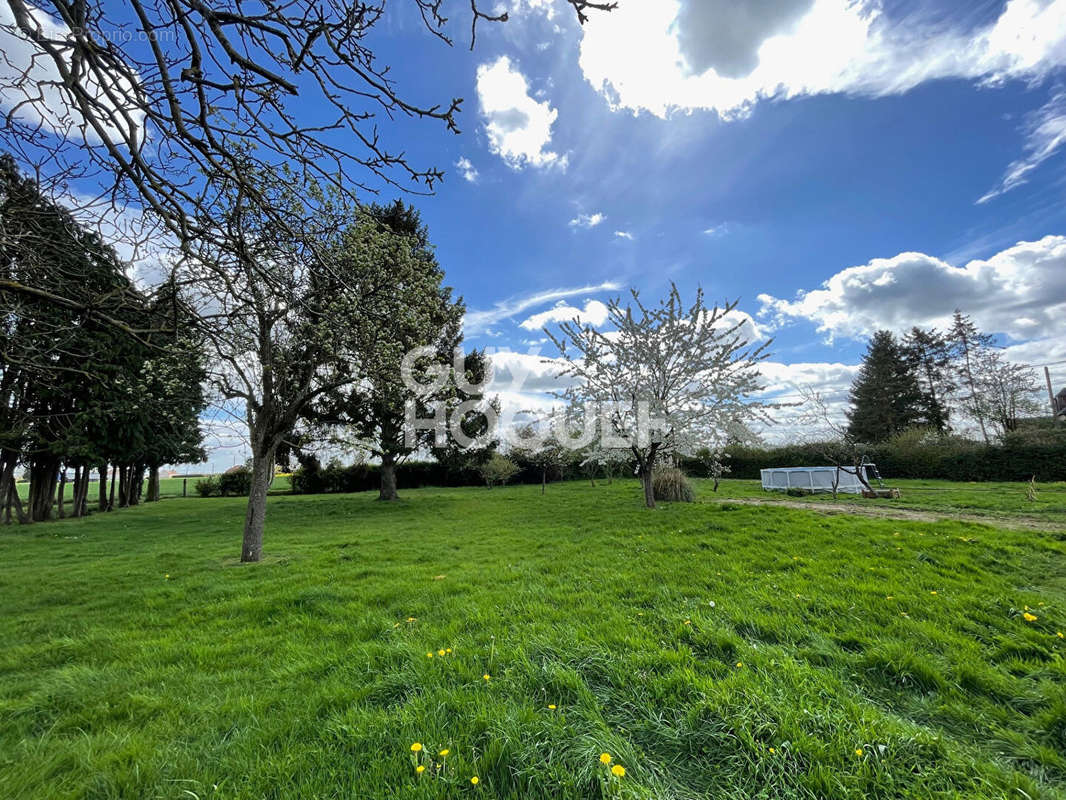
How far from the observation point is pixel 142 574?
21.7ft

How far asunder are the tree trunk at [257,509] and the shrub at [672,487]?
37.7ft

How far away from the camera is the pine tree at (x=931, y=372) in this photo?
31078 mm

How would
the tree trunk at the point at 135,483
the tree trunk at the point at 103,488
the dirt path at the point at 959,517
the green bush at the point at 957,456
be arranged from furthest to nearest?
1. the tree trunk at the point at 135,483
2. the tree trunk at the point at 103,488
3. the green bush at the point at 957,456
4. the dirt path at the point at 959,517

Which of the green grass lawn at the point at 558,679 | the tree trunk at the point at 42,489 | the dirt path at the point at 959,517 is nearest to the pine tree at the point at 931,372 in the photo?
the dirt path at the point at 959,517

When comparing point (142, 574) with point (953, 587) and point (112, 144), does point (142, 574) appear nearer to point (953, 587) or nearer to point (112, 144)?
point (112, 144)

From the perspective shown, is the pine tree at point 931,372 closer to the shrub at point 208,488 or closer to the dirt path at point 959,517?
the dirt path at point 959,517

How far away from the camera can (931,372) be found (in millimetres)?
32219

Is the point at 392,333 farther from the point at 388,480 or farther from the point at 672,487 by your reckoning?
the point at 388,480

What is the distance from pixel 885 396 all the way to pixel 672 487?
1175 inches

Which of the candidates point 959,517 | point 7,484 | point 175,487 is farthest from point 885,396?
point 175,487

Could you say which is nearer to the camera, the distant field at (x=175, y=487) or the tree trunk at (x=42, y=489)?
the tree trunk at (x=42, y=489)

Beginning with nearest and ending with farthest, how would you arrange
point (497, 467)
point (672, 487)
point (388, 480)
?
point (672, 487)
point (388, 480)
point (497, 467)

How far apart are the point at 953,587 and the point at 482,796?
5.45 m

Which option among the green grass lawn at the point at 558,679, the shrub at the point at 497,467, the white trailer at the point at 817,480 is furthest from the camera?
the shrub at the point at 497,467
